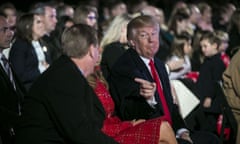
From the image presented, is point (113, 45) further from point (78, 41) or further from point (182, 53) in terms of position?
point (78, 41)

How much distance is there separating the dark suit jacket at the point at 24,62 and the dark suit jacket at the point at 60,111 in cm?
324

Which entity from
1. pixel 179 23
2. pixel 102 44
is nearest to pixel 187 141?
pixel 102 44

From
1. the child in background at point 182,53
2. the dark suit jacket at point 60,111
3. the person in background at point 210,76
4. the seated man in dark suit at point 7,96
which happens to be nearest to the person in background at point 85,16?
the child in background at point 182,53

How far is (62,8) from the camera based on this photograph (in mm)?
10133

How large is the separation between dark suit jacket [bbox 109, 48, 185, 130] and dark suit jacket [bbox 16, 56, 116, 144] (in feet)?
3.49

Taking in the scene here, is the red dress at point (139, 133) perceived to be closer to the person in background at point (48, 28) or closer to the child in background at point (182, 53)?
the child in background at point (182, 53)

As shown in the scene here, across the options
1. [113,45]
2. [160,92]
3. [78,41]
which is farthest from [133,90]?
[113,45]

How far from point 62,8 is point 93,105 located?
5872 millimetres

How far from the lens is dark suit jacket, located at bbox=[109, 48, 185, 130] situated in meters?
5.25

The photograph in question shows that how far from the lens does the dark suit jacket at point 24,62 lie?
293 inches

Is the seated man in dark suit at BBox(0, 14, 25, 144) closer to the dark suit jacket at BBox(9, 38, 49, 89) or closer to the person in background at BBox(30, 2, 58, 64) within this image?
the dark suit jacket at BBox(9, 38, 49, 89)

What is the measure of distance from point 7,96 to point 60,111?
132cm

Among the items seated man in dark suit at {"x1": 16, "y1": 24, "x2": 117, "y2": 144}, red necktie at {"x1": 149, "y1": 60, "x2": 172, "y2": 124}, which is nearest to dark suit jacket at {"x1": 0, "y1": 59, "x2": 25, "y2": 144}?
seated man in dark suit at {"x1": 16, "y1": 24, "x2": 117, "y2": 144}

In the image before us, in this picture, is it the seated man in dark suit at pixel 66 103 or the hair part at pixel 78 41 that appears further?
the hair part at pixel 78 41
